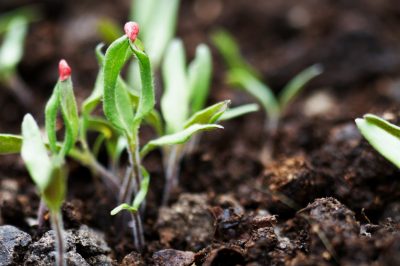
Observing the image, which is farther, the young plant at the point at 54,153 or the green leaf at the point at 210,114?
the green leaf at the point at 210,114

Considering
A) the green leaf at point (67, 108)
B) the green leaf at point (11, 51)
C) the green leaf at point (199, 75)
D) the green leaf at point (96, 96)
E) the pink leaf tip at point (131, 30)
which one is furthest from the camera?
the green leaf at point (11, 51)

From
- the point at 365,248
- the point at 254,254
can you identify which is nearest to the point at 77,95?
the point at 254,254

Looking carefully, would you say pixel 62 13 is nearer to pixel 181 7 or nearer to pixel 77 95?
pixel 181 7

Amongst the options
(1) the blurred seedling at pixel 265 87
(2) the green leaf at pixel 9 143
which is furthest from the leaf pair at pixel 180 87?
(2) the green leaf at pixel 9 143

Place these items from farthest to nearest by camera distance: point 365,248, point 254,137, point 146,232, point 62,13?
point 62,13, point 254,137, point 146,232, point 365,248

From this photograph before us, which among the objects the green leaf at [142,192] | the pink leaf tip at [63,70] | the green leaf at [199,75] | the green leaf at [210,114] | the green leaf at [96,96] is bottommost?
the green leaf at [142,192]

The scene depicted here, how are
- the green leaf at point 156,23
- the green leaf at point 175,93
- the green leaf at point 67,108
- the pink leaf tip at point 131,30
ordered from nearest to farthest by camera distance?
1. the pink leaf tip at point 131,30
2. the green leaf at point 67,108
3. the green leaf at point 175,93
4. the green leaf at point 156,23

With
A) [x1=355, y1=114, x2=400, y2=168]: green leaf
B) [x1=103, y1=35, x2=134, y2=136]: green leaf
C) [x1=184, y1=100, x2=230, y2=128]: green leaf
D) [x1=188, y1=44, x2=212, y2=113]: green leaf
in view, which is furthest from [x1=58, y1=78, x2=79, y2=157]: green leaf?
[x1=355, y1=114, x2=400, y2=168]: green leaf

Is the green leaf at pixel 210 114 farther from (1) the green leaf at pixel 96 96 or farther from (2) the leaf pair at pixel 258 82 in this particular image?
(2) the leaf pair at pixel 258 82
